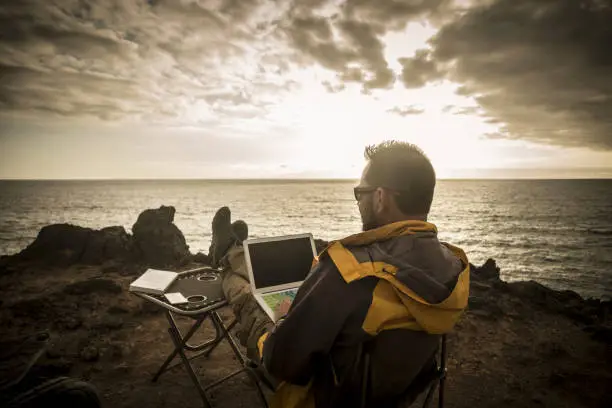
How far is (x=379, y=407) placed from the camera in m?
1.85

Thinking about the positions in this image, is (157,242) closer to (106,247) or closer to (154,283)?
(106,247)

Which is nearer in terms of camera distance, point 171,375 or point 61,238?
point 171,375

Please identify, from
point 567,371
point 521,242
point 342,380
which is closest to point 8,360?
point 342,380

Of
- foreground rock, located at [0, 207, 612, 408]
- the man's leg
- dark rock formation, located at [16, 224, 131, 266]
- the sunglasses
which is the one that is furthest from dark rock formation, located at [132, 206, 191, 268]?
the sunglasses

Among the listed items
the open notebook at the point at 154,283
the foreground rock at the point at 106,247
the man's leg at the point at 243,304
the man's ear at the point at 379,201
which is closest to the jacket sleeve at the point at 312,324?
the man's ear at the point at 379,201

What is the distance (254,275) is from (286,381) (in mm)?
1179

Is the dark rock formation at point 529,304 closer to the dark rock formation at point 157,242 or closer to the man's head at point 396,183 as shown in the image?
the man's head at point 396,183

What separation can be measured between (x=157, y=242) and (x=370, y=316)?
929 centimetres

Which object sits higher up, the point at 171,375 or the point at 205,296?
the point at 205,296

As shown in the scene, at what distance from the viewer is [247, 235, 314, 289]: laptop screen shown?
9.62 ft

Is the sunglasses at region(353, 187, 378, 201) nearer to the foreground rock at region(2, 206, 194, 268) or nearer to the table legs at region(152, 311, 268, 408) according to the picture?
the table legs at region(152, 311, 268, 408)

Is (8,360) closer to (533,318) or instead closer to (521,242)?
(533,318)

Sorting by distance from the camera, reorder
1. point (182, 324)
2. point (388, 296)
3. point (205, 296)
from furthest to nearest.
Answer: point (182, 324), point (205, 296), point (388, 296)

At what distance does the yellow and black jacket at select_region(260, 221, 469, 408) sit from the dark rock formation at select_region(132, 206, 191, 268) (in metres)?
8.39
